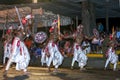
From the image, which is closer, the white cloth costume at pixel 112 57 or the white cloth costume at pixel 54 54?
the white cloth costume at pixel 54 54

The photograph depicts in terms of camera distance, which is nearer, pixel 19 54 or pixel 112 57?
pixel 19 54

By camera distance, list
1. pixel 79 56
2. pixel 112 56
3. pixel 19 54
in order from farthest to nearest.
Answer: pixel 112 56, pixel 79 56, pixel 19 54

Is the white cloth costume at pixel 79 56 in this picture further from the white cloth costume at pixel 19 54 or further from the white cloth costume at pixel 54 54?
the white cloth costume at pixel 19 54

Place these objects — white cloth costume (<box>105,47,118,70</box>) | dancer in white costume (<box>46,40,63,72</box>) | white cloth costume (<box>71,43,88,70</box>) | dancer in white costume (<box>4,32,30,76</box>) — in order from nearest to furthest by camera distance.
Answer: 1. dancer in white costume (<box>4,32,30,76</box>)
2. dancer in white costume (<box>46,40,63,72</box>)
3. white cloth costume (<box>71,43,88,70</box>)
4. white cloth costume (<box>105,47,118,70</box>)

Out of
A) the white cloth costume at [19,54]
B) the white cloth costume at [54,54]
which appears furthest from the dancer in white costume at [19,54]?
the white cloth costume at [54,54]

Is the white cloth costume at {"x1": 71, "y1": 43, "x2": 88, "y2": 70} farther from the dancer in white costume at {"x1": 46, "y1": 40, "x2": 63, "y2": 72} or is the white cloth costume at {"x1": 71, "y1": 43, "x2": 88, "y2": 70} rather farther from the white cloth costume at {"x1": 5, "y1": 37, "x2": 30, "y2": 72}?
the white cloth costume at {"x1": 5, "y1": 37, "x2": 30, "y2": 72}

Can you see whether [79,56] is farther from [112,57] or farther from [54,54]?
[54,54]

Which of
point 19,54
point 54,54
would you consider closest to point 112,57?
point 54,54

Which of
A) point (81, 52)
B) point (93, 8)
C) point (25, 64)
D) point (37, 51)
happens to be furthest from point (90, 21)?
point (25, 64)

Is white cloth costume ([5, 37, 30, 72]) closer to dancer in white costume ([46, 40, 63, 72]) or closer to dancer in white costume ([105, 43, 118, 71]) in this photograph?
dancer in white costume ([46, 40, 63, 72])

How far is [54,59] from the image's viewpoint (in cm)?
1838

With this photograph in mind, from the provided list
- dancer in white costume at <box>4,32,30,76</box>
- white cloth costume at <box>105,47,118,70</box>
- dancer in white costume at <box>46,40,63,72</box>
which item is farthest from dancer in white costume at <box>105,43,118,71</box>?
dancer in white costume at <box>4,32,30,76</box>

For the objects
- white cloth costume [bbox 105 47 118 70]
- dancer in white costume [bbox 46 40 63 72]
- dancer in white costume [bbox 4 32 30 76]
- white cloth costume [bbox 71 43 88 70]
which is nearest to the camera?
dancer in white costume [bbox 4 32 30 76]

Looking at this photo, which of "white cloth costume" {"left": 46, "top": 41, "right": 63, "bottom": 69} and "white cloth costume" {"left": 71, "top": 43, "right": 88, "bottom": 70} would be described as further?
"white cloth costume" {"left": 71, "top": 43, "right": 88, "bottom": 70}
